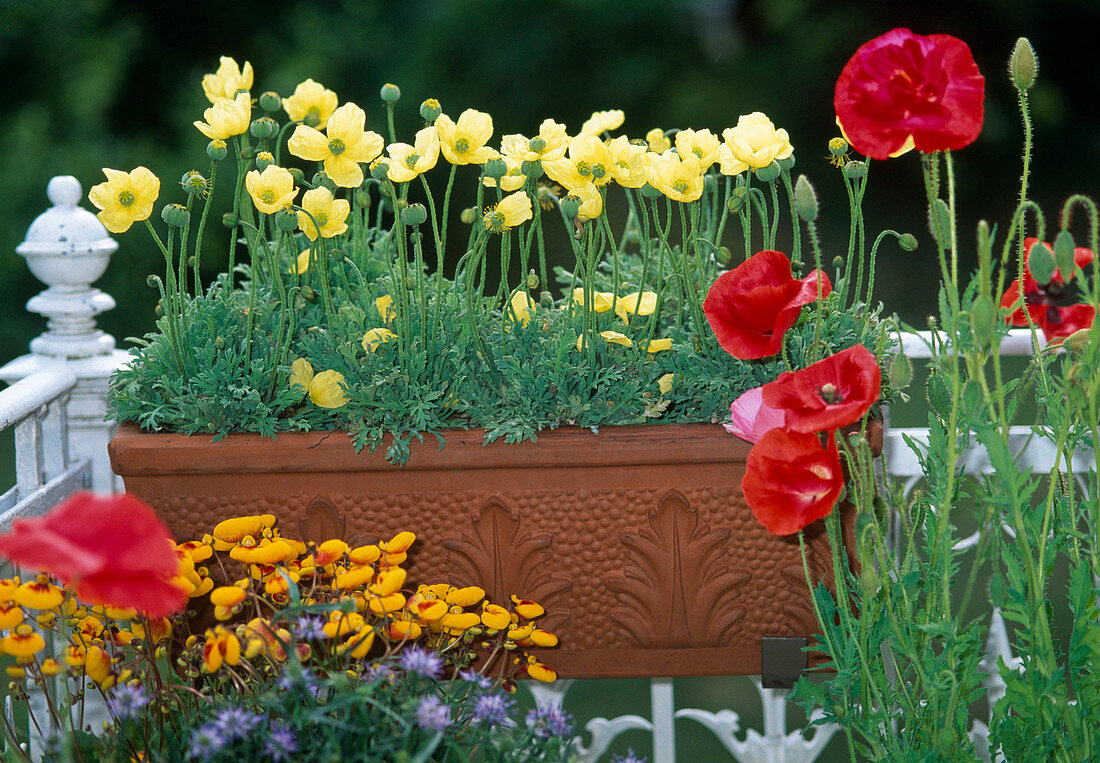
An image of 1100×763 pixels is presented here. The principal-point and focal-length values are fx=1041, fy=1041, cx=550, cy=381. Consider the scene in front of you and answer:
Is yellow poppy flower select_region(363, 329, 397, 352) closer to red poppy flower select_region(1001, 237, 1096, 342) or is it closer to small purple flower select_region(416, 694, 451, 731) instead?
small purple flower select_region(416, 694, 451, 731)

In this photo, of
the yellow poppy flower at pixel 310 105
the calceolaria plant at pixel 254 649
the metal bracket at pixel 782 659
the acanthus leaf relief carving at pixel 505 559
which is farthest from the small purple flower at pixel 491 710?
the yellow poppy flower at pixel 310 105

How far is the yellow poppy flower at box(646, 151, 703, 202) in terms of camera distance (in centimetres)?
94

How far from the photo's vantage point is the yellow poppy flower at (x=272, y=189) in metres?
0.92

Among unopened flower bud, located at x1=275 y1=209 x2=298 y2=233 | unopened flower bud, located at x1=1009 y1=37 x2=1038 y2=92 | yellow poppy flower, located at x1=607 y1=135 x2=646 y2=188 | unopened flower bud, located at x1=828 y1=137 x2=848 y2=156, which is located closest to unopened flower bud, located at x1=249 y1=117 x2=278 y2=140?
unopened flower bud, located at x1=275 y1=209 x2=298 y2=233

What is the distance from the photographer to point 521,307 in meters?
1.11

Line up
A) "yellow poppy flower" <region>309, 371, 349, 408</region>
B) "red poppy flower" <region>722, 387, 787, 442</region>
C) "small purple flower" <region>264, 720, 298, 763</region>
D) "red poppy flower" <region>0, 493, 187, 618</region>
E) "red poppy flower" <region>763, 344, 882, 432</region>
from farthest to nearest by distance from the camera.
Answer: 1. "yellow poppy flower" <region>309, 371, 349, 408</region>
2. "red poppy flower" <region>722, 387, 787, 442</region>
3. "red poppy flower" <region>763, 344, 882, 432</region>
4. "small purple flower" <region>264, 720, 298, 763</region>
5. "red poppy flower" <region>0, 493, 187, 618</region>

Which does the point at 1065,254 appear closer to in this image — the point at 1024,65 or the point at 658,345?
the point at 1024,65

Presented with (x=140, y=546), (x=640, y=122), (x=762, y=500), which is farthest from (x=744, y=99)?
(x=140, y=546)

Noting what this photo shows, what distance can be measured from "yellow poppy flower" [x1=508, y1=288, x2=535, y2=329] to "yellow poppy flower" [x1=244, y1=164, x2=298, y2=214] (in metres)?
0.24

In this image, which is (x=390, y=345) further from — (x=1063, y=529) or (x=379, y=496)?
(x=1063, y=529)

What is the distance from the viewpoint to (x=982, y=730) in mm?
1187

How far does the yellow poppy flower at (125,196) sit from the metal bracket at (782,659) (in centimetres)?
72

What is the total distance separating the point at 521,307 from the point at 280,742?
1.84 ft

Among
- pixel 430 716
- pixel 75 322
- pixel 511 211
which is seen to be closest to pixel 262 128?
pixel 511 211
